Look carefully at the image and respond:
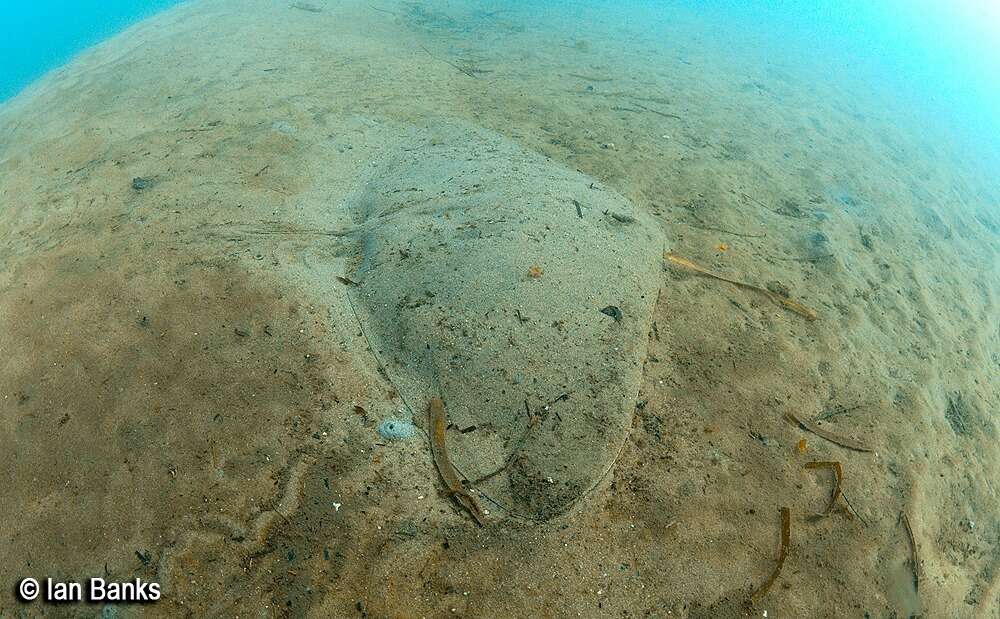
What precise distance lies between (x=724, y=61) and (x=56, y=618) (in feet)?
41.5

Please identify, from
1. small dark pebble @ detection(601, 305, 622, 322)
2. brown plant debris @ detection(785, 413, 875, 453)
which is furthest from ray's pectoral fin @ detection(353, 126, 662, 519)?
brown plant debris @ detection(785, 413, 875, 453)

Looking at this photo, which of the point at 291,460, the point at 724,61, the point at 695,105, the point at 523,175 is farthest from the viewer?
the point at 724,61

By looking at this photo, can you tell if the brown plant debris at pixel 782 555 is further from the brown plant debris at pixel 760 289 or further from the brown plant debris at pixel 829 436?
the brown plant debris at pixel 760 289

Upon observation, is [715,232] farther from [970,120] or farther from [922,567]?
[970,120]

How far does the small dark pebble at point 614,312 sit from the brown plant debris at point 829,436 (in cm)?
133

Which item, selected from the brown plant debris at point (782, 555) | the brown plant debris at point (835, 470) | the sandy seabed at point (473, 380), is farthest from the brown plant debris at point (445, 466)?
the brown plant debris at point (835, 470)

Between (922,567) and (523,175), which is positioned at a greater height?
(523,175)

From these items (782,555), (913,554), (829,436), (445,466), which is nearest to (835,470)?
(829,436)

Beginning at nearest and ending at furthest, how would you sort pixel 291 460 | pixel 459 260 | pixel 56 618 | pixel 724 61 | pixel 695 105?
pixel 56 618 → pixel 291 460 → pixel 459 260 → pixel 695 105 → pixel 724 61

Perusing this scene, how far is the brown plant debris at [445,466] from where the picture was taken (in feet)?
9.25

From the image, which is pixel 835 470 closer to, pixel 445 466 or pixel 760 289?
pixel 760 289

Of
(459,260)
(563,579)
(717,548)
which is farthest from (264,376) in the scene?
(717,548)

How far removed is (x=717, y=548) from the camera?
283 centimetres

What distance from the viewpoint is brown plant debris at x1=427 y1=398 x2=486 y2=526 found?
282cm
